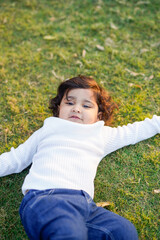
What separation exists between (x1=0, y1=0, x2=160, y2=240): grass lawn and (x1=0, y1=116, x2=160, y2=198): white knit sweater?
304mm

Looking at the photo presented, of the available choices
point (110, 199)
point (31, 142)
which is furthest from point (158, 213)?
point (31, 142)

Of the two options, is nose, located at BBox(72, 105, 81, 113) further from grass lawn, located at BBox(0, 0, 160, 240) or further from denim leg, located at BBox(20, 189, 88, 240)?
denim leg, located at BBox(20, 189, 88, 240)

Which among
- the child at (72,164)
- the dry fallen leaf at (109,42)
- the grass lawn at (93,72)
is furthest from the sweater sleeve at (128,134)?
the dry fallen leaf at (109,42)

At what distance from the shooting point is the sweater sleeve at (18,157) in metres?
3.01

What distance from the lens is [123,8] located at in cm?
521

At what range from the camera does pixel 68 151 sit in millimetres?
2842

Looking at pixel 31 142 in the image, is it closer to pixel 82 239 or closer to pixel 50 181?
pixel 50 181

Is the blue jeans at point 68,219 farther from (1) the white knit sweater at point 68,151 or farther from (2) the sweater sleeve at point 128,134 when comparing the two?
(2) the sweater sleeve at point 128,134

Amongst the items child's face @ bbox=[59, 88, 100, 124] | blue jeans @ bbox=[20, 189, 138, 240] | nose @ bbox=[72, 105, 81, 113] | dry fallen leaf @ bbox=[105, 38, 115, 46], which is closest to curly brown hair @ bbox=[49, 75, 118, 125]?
child's face @ bbox=[59, 88, 100, 124]

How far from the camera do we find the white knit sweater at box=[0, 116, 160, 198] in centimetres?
269

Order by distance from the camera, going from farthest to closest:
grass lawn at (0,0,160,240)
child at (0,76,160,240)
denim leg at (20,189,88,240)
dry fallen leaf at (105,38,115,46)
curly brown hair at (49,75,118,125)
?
dry fallen leaf at (105,38,115,46), curly brown hair at (49,75,118,125), grass lawn at (0,0,160,240), child at (0,76,160,240), denim leg at (20,189,88,240)

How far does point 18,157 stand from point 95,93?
4.49ft

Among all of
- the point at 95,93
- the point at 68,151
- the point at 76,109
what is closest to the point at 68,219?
the point at 68,151

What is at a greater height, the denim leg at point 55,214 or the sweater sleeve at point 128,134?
the sweater sleeve at point 128,134
